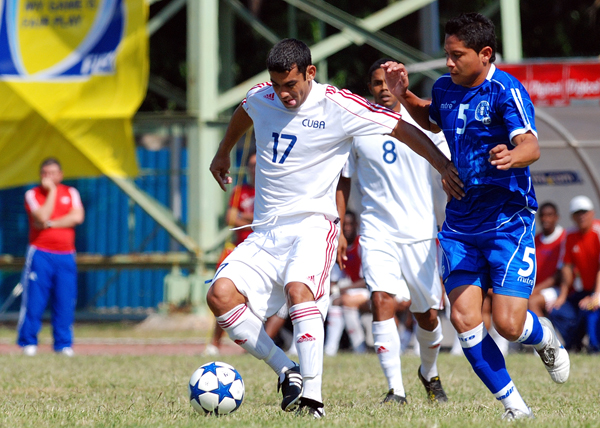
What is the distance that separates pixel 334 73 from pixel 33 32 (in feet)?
24.1

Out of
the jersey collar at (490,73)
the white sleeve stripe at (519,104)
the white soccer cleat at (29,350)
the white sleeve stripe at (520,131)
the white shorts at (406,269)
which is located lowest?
the white soccer cleat at (29,350)

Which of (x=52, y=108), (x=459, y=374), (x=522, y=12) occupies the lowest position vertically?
(x=459, y=374)

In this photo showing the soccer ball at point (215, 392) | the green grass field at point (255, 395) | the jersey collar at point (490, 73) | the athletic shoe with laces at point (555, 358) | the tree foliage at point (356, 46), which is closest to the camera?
the green grass field at point (255, 395)

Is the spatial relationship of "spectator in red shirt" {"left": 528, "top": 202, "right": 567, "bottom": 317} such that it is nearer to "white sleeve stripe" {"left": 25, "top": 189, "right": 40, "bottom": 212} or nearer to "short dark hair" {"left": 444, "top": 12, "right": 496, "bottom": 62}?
"white sleeve stripe" {"left": 25, "top": 189, "right": 40, "bottom": 212}

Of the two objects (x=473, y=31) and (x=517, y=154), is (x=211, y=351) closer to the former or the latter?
(x=473, y=31)

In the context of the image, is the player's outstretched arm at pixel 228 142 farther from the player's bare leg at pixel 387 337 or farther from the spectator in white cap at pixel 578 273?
the spectator in white cap at pixel 578 273

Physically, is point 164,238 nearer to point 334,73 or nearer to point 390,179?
point 334,73

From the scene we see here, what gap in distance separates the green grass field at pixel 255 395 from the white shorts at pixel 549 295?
1.24 metres

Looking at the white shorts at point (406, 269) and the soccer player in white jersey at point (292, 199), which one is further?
the white shorts at point (406, 269)

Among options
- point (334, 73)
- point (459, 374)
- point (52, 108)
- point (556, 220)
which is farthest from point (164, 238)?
point (459, 374)

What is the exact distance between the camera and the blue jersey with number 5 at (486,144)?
5102 mm

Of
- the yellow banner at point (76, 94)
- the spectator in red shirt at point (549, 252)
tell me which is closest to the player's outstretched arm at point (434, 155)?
the spectator in red shirt at point (549, 252)

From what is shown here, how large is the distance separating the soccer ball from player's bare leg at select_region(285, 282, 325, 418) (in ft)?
1.51

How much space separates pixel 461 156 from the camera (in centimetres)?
525
